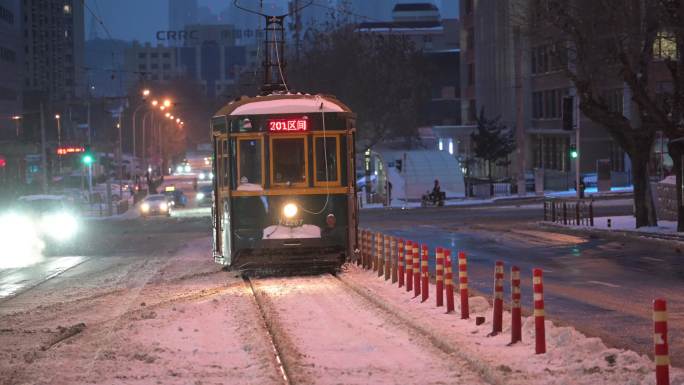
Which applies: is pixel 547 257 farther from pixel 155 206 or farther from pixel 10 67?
pixel 10 67

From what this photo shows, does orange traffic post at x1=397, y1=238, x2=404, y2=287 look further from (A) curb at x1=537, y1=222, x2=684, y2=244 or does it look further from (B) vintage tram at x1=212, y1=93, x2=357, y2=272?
(A) curb at x1=537, y1=222, x2=684, y2=244

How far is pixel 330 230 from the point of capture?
844 inches

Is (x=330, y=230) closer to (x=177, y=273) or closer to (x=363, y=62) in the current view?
(x=177, y=273)

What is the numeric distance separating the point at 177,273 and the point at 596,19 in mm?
14394

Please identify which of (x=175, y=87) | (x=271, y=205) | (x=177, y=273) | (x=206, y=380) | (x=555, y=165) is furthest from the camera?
(x=175, y=87)

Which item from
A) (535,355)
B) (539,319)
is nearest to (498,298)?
(539,319)

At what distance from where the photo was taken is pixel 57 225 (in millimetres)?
42281

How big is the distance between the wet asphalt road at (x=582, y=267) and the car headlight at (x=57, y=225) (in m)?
11.9

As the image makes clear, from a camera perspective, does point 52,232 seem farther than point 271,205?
Yes

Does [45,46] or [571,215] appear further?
[45,46]

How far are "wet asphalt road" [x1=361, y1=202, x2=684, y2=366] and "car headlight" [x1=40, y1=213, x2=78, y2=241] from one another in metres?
11.9

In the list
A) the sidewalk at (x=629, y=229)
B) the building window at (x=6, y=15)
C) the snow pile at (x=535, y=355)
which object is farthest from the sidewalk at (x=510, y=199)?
the building window at (x=6, y=15)

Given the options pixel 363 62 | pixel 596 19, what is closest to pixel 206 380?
pixel 596 19

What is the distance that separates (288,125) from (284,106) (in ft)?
1.29
